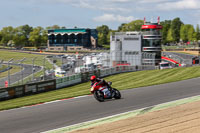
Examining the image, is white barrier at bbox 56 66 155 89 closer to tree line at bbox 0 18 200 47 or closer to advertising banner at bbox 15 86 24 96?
advertising banner at bbox 15 86 24 96

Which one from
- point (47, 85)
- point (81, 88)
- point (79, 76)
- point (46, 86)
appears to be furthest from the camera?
point (79, 76)

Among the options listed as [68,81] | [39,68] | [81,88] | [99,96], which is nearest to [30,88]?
[39,68]

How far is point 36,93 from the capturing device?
78.4 ft

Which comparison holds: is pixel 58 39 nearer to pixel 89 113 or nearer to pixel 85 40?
pixel 85 40

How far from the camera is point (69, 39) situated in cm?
13950

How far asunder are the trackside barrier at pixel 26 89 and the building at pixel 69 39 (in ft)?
365

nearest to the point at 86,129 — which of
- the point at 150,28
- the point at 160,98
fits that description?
the point at 160,98

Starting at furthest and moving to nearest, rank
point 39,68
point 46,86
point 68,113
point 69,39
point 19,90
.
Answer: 1. point 69,39
2. point 46,86
3. point 39,68
4. point 19,90
5. point 68,113

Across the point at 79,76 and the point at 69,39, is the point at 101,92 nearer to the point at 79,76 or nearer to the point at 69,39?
the point at 79,76

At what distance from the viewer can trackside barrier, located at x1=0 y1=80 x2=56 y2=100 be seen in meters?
21.1

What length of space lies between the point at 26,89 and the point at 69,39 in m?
118

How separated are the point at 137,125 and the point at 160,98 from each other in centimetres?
598

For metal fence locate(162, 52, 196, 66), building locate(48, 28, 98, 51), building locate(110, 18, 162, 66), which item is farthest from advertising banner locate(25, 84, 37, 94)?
building locate(48, 28, 98, 51)

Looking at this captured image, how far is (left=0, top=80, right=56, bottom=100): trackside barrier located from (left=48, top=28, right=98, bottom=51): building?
365 ft
